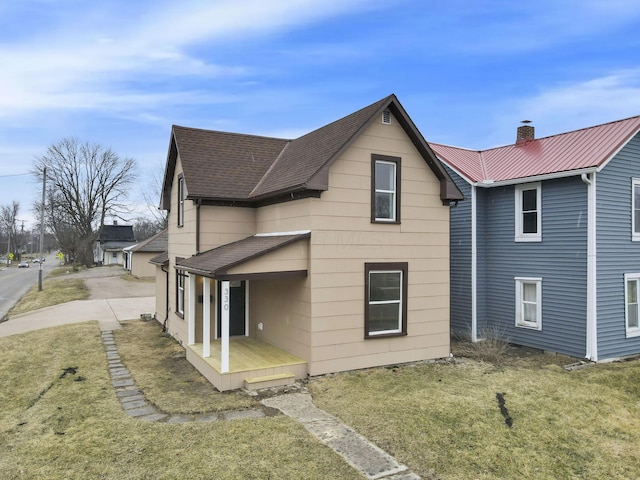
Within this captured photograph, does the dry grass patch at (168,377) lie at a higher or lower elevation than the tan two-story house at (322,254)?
lower

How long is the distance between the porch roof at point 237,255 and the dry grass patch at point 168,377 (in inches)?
95.4

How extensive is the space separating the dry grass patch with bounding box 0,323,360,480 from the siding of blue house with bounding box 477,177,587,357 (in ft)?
29.3

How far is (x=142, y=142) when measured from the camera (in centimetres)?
3831

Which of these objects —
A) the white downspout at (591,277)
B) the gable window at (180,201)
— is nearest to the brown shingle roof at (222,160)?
the gable window at (180,201)

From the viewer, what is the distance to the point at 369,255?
421 inches

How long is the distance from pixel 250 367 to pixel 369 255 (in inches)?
151

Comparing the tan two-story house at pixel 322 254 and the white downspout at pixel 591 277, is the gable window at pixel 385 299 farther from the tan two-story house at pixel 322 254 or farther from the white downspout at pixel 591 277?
the white downspout at pixel 591 277

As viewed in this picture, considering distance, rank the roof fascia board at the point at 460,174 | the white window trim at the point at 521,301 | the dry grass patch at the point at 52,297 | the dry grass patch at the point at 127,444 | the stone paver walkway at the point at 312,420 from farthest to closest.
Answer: the dry grass patch at the point at 52,297, the roof fascia board at the point at 460,174, the white window trim at the point at 521,301, the stone paver walkway at the point at 312,420, the dry grass patch at the point at 127,444

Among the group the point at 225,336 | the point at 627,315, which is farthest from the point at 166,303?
the point at 627,315

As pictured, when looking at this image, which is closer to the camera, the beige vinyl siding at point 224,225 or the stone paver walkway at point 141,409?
the stone paver walkway at point 141,409

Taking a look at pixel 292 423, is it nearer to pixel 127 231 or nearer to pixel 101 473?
pixel 101 473

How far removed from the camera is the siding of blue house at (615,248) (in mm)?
11812

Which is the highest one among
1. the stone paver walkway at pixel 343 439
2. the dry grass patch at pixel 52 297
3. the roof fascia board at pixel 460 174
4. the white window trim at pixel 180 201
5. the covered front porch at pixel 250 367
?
the roof fascia board at pixel 460 174

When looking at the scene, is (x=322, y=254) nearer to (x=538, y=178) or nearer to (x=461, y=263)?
(x=461, y=263)
